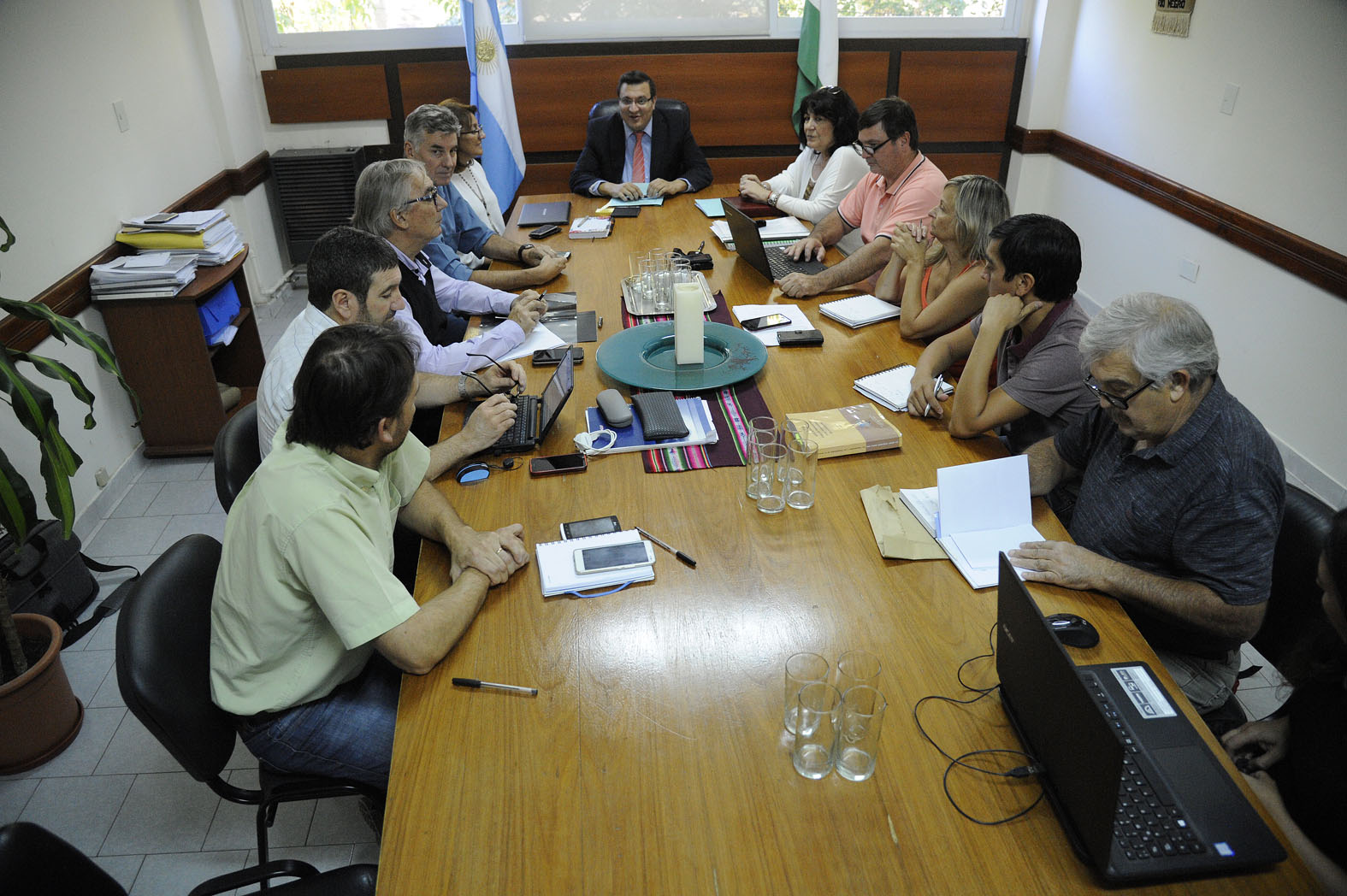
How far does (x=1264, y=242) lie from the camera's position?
11.4 ft

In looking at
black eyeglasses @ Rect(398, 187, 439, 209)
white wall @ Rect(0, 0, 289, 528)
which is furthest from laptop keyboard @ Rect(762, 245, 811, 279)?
white wall @ Rect(0, 0, 289, 528)

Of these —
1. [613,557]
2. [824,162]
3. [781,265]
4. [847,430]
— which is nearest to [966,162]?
[824,162]

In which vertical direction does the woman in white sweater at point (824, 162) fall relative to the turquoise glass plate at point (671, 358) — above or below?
above

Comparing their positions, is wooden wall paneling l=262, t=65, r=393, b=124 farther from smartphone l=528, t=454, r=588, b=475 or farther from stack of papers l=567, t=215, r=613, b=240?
smartphone l=528, t=454, r=588, b=475

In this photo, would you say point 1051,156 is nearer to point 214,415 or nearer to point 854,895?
point 214,415

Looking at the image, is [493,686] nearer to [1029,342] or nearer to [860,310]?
[1029,342]

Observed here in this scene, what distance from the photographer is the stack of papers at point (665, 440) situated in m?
2.15

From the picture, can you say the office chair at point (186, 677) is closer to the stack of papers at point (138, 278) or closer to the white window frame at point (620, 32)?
the stack of papers at point (138, 278)

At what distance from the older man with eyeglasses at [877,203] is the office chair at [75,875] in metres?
2.26

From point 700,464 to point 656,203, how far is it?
7.97ft

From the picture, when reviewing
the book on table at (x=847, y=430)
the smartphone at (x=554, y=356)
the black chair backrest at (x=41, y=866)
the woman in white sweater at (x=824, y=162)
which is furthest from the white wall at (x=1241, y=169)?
the black chair backrest at (x=41, y=866)

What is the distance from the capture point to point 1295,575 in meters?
1.68

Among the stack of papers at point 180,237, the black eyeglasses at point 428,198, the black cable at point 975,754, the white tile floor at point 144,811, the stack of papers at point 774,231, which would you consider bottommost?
the white tile floor at point 144,811

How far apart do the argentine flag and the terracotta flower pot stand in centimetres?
330
